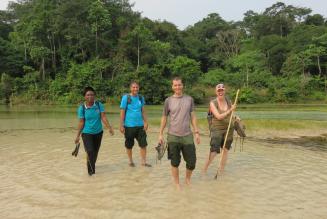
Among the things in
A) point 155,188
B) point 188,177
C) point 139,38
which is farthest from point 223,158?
point 139,38

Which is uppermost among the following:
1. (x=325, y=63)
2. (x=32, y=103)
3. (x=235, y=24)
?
(x=235, y=24)

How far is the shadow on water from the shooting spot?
11.8 meters

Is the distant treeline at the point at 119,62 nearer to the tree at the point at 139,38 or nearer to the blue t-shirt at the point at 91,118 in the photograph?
the tree at the point at 139,38

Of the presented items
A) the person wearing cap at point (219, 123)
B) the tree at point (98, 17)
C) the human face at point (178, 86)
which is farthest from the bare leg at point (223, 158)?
the tree at point (98, 17)

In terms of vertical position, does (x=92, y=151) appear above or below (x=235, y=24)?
below

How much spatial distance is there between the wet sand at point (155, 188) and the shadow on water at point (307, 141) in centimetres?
113

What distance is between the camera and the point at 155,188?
22.0 feet

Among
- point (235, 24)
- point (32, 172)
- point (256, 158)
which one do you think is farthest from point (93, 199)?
point (235, 24)

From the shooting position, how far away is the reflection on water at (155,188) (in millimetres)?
5488

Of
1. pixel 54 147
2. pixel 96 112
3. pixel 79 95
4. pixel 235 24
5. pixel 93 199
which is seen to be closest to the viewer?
pixel 93 199

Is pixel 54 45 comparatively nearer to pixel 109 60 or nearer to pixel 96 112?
pixel 109 60

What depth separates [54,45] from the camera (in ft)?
168

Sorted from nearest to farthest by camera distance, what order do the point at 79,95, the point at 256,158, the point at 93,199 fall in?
the point at 93,199
the point at 256,158
the point at 79,95

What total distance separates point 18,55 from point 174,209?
51.4 m
